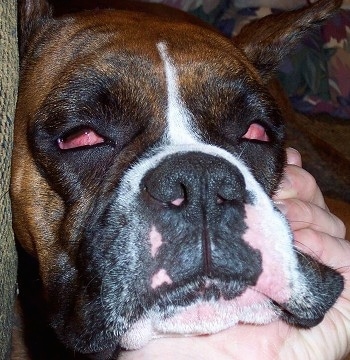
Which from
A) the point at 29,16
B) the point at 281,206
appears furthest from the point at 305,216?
the point at 29,16

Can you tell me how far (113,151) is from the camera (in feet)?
6.55

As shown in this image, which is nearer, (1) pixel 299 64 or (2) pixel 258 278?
(2) pixel 258 278

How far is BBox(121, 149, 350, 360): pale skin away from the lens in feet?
6.08

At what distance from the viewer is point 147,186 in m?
1.71

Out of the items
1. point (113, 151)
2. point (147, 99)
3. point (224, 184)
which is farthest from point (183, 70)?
point (224, 184)

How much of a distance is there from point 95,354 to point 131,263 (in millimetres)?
332

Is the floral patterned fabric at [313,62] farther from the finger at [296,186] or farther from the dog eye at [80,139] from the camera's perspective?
the dog eye at [80,139]

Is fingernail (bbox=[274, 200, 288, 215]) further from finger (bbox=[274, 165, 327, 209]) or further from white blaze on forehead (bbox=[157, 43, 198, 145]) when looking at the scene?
white blaze on forehead (bbox=[157, 43, 198, 145])

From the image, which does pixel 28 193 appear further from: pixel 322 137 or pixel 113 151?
pixel 322 137

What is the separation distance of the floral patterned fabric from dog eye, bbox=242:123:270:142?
2.41 metres

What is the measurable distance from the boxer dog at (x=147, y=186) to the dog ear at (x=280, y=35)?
2 centimetres

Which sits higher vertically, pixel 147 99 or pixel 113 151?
pixel 147 99

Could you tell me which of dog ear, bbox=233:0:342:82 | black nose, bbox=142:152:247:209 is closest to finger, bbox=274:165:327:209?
dog ear, bbox=233:0:342:82

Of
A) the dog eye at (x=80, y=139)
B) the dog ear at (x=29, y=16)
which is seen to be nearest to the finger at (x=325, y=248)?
the dog eye at (x=80, y=139)
